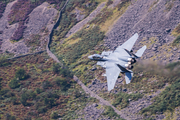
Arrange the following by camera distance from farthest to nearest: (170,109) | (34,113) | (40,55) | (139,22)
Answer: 1. (40,55)
2. (139,22)
3. (34,113)
4. (170,109)

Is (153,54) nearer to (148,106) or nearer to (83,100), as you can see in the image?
(148,106)

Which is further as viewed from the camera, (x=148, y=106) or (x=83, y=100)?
(x=83, y=100)

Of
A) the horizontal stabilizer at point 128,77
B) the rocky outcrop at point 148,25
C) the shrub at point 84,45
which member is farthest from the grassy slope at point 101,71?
the horizontal stabilizer at point 128,77

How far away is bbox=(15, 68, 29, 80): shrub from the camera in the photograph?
79312 millimetres

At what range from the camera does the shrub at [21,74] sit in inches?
3123

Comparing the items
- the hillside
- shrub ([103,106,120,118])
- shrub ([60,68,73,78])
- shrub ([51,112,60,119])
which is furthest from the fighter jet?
shrub ([60,68,73,78])

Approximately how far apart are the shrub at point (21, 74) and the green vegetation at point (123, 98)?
32122 millimetres

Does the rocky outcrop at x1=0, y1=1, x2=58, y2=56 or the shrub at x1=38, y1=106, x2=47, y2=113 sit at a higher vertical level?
the rocky outcrop at x1=0, y1=1, x2=58, y2=56

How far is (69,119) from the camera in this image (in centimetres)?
6209

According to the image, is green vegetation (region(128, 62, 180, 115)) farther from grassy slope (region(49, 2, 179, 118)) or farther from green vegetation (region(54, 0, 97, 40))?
green vegetation (region(54, 0, 97, 40))

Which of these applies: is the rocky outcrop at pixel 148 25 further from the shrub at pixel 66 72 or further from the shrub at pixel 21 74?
the shrub at pixel 21 74

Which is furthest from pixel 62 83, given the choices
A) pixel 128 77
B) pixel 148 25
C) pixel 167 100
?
pixel 128 77

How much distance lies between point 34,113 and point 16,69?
2359 centimetres

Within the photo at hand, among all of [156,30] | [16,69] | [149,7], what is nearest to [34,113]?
[16,69]
